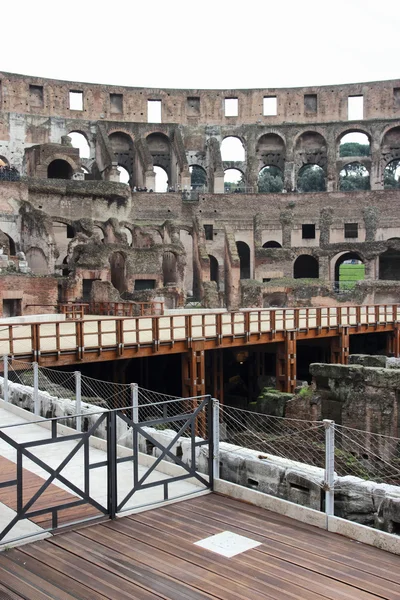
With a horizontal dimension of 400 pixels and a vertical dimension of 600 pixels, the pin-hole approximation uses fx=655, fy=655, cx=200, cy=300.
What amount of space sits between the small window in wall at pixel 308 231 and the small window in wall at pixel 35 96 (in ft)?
68.9

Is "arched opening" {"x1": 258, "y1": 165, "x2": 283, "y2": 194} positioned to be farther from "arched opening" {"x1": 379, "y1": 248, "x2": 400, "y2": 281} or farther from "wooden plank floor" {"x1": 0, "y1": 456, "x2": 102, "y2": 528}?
"wooden plank floor" {"x1": 0, "y1": 456, "x2": 102, "y2": 528}

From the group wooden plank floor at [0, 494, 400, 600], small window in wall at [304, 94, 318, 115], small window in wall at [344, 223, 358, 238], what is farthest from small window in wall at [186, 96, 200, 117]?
wooden plank floor at [0, 494, 400, 600]

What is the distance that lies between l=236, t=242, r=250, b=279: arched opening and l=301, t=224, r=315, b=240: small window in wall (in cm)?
388

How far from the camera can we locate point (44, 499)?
6.36 m

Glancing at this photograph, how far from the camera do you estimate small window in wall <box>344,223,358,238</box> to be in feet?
140

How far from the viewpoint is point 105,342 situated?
17656 millimetres

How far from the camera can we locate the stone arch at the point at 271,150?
4969cm

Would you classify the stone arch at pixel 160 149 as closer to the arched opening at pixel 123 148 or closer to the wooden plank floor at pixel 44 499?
the arched opening at pixel 123 148

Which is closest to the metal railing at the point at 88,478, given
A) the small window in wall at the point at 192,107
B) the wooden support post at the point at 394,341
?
the wooden support post at the point at 394,341

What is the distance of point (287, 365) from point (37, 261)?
59.5ft

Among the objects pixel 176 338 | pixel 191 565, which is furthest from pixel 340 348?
pixel 191 565

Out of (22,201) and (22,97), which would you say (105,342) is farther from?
(22,97)

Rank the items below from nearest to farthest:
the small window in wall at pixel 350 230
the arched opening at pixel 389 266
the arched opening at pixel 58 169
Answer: the small window in wall at pixel 350 230 < the arched opening at pixel 389 266 < the arched opening at pixel 58 169

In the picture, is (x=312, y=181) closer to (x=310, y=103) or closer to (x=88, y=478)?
(x=310, y=103)
